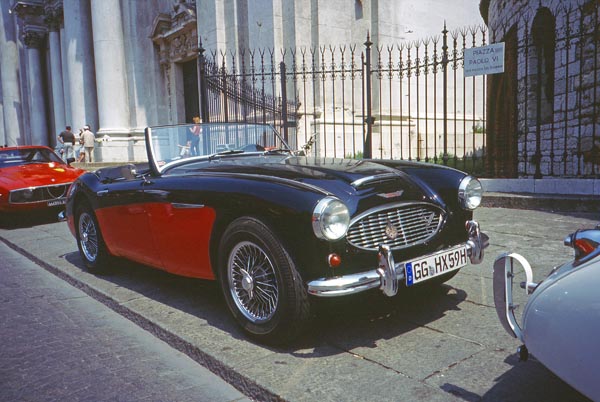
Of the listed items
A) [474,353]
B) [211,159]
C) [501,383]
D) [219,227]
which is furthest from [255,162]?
[501,383]

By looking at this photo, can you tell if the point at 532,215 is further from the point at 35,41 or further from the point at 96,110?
the point at 35,41

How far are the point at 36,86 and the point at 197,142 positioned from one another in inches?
1222

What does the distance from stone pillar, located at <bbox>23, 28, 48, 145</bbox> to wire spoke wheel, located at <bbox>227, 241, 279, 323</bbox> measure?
3204 centimetres

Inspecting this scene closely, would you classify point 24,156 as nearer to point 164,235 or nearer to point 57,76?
point 164,235

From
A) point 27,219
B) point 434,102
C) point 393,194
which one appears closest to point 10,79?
point 27,219

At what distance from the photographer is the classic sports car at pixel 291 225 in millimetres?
2689

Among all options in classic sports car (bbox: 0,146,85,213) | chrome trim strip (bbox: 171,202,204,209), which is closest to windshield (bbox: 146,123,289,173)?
chrome trim strip (bbox: 171,202,204,209)

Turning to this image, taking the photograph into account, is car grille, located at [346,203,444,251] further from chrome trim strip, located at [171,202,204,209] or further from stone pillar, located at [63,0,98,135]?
stone pillar, located at [63,0,98,135]

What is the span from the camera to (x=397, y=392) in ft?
7.52

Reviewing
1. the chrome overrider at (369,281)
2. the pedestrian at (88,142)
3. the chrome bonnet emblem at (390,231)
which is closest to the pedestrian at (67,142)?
the pedestrian at (88,142)

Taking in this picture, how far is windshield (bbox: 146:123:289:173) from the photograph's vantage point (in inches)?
162

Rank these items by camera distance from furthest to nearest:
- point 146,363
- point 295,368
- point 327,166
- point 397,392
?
1. point 327,166
2. point 146,363
3. point 295,368
4. point 397,392

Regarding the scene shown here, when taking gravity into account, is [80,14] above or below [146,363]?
above

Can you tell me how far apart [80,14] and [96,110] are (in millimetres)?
4296
